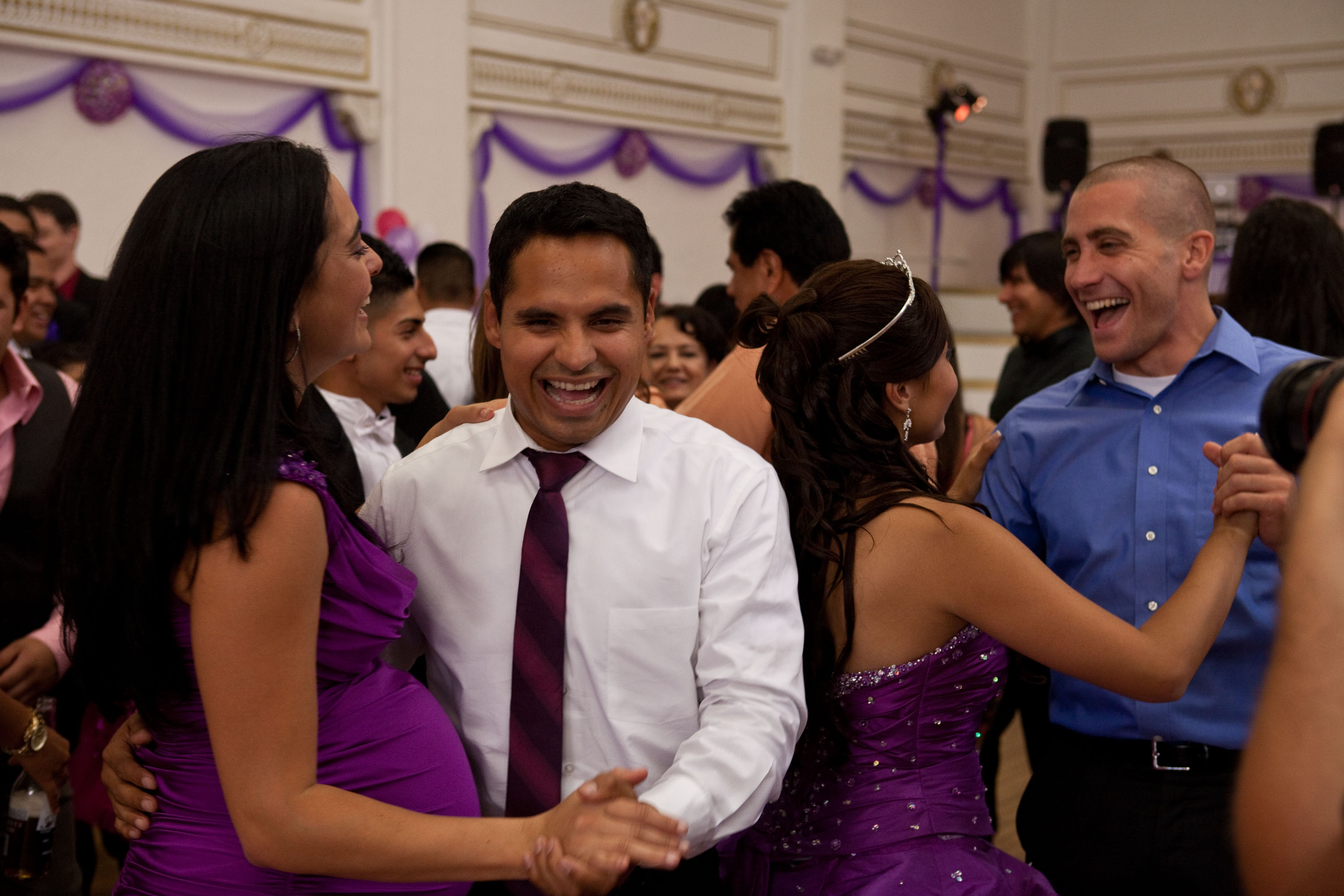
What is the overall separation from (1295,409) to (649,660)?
86 centimetres

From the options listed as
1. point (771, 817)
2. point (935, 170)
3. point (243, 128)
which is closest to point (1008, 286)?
point (771, 817)

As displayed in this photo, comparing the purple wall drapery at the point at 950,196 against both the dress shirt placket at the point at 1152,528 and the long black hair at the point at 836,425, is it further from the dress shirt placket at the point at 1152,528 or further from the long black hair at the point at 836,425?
the long black hair at the point at 836,425

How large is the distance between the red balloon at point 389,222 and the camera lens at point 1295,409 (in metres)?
5.80

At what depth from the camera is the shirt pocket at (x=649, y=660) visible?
1.56 metres

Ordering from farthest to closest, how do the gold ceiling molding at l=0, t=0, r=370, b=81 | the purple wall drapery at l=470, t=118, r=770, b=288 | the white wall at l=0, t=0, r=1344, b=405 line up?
the purple wall drapery at l=470, t=118, r=770, b=288 → the white wall at l=0, t=0, r=1344, b=405 → the gold ceiling molding at l=0, t=0, r=370, b=81

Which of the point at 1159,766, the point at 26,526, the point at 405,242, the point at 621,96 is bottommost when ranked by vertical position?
the point at 1159,766

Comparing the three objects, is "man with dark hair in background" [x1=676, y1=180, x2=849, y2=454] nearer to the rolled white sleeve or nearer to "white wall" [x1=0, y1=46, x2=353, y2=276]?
the rolled white sleeve

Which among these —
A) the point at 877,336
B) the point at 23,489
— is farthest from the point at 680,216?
the point at 877,336

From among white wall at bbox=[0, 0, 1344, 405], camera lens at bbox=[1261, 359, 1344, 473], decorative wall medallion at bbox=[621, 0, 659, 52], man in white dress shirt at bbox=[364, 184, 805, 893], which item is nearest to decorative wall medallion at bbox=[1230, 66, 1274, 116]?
white wall at bbox=[0, 0, 1344, 405]

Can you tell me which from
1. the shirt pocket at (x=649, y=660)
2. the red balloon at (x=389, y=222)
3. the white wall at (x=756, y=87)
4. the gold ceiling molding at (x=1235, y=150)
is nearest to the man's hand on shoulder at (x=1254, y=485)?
the shirt pocket at (x=649, y=660)

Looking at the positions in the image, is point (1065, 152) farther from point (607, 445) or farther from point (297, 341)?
point (297, 341)

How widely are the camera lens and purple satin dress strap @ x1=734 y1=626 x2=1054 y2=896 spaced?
749 mm

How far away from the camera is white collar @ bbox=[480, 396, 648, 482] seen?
5.27ft

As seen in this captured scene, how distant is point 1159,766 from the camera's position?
1897 millimetres
